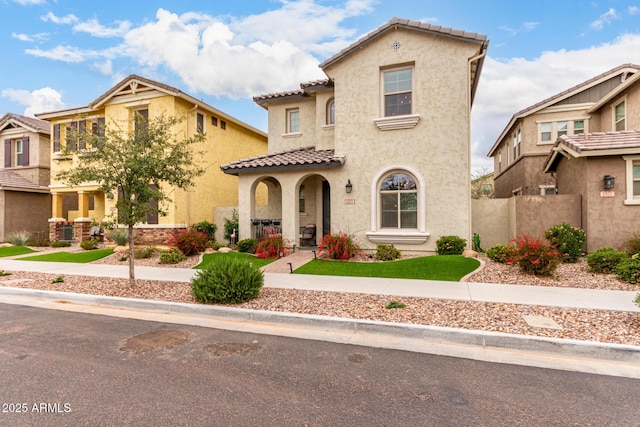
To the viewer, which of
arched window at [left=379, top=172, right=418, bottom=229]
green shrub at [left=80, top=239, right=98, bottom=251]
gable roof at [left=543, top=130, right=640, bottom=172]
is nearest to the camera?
gable roof at [left=543, top=130, right=640, bottom=172]

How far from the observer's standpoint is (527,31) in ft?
47.2

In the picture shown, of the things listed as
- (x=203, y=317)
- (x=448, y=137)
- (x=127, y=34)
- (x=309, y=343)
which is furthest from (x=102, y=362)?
(x=127, y=34)

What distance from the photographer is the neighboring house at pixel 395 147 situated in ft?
39.7

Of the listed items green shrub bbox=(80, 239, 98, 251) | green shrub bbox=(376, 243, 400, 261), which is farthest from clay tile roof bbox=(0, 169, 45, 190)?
green shrub bbox=(376, 243, 400, 261)

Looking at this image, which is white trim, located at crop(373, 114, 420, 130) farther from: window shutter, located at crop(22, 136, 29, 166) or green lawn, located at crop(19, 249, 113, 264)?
window shutter, located at crop(22, 136, 29, 166)

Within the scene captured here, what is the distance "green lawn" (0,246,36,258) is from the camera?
16.5 m

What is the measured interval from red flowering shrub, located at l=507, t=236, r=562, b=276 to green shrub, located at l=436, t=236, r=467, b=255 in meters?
2.44

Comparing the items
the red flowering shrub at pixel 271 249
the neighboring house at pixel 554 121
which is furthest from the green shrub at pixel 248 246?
the neighboring house at pixel 554 121

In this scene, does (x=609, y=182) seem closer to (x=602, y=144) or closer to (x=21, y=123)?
(x=602, y=144)

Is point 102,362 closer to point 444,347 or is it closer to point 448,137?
point 444,347

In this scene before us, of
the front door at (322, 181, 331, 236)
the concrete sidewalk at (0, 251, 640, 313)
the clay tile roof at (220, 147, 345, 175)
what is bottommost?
the concrete sidewalk at (0, 251, 640, 313)

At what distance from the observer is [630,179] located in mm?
10797

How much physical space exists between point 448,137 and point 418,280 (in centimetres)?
577

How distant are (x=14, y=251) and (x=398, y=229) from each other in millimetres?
18604
